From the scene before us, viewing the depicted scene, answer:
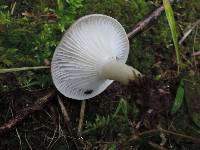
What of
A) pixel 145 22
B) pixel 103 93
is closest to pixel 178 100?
pixel 103 93

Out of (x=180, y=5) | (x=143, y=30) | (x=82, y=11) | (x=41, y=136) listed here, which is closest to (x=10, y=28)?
(x=82, y=11)

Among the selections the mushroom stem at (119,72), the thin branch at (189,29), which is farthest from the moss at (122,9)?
the mushroom stem at (119,72)

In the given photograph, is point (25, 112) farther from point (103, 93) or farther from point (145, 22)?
point (145, 22)

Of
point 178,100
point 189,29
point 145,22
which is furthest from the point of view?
point 189,29

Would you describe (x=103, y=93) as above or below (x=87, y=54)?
below

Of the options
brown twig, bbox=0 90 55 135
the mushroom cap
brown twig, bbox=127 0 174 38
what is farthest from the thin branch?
brown twig, bbox=0 90 55 135

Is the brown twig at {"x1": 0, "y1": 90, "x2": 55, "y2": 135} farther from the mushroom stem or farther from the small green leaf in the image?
the small green leaf
